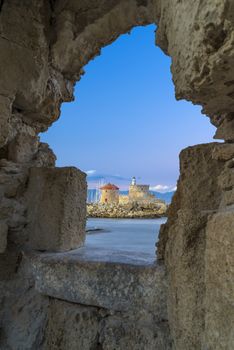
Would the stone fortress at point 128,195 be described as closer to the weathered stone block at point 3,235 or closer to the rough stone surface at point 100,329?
the weathered stone block at point 3,235

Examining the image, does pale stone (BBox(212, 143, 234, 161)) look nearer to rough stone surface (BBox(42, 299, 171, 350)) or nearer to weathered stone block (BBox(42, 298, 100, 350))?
rough stone surface (BBox(42, 299, 171, 350))

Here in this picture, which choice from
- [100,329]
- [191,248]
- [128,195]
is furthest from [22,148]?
[128,195]

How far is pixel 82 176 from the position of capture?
1.96 metres

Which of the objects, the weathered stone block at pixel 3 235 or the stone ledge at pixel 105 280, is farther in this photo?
the weathered stone block at pixel 3 235

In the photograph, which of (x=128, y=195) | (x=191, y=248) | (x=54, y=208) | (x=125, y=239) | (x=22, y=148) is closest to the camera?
(x=191, y=248)

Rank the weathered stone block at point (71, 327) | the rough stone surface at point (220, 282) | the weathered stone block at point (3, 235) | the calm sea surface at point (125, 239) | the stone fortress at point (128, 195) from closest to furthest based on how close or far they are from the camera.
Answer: the rough stone surface at point (220, 282)
the weathered stone block at point (71, 327)
the weathered stone block at point (3, 235)
the calm sea surface at point (125, 239)
the stone fortress at point (128, 195)

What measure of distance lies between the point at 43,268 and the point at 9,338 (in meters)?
0.47

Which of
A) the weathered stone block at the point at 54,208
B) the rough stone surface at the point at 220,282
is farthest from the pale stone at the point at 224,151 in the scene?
the weathered stone block at the point at 54,208

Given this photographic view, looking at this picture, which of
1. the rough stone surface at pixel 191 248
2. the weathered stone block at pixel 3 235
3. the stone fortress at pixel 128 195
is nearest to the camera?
the rough stone surface at pixel 191 248

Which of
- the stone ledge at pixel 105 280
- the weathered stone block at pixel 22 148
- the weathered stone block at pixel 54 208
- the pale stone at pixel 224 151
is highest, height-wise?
the weathered stone block at pixel 22 148

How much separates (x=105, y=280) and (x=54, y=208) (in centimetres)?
61

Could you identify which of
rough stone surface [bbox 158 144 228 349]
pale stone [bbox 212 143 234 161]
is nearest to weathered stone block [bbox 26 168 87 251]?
rough stone surface [bbox 158 144 228 349]

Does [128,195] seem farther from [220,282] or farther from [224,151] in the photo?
[220,282]

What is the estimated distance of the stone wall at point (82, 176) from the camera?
83 centimetres
